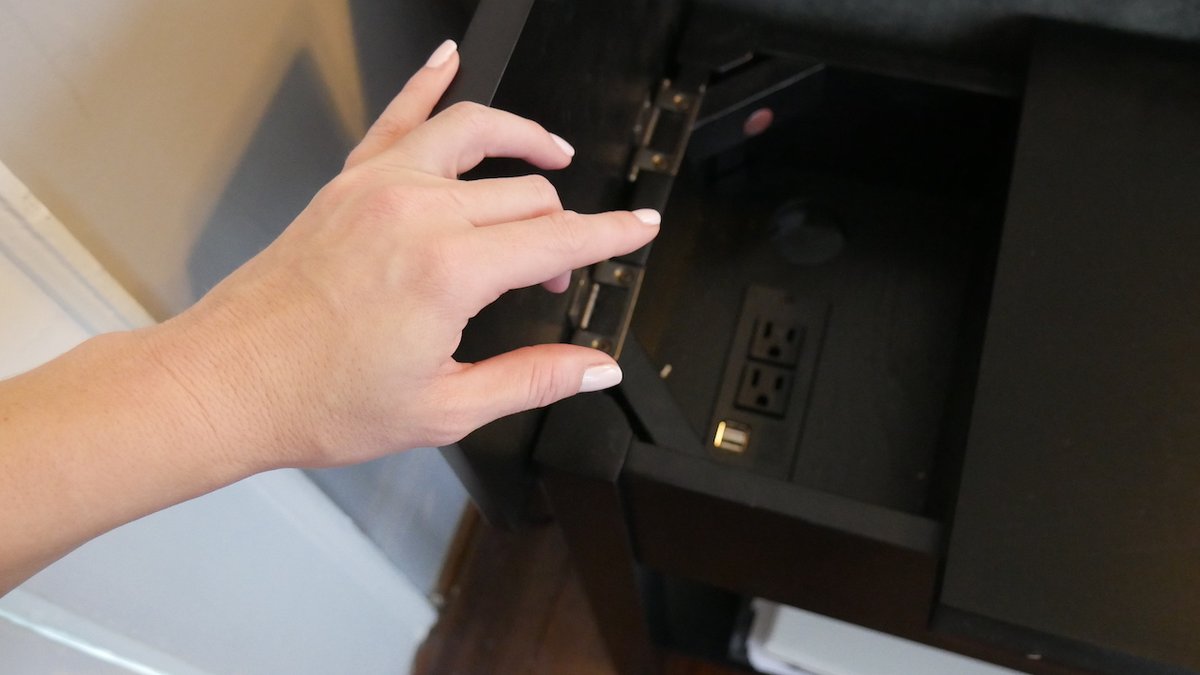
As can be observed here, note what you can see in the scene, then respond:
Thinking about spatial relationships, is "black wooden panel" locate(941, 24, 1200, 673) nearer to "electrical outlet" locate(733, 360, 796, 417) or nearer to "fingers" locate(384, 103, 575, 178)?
"electrical outlet" locate(733, 360, 796, 417)

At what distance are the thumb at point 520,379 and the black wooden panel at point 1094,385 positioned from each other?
0.72ft

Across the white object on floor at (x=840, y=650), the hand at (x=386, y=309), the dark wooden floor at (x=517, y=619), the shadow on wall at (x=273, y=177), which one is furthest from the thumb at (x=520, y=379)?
the dark wooden floor at (x=517, y=619)

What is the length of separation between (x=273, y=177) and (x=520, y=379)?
0.87ft

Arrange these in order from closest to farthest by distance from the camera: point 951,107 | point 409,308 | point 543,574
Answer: point 409,308
point 951,107
point 543,574

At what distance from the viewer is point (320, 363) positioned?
0.40 metres

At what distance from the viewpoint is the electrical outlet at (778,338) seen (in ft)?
2.24

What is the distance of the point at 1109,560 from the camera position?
1.55ft

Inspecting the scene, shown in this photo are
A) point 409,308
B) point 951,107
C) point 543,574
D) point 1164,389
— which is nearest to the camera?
point 409,308

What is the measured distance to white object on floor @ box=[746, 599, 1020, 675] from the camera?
824mm

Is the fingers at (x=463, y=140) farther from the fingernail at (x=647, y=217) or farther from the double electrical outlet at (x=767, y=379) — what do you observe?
the double electrical outlet at (x=767, y=379)

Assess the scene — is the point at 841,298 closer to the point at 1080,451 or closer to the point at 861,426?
the point at 861,426

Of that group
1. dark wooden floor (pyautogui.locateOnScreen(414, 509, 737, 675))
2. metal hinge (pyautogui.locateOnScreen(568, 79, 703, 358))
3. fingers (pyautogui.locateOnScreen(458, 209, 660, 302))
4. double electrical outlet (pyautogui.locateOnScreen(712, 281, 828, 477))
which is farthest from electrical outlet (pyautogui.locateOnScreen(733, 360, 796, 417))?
dark wooden floor (pyautogui.locateOnScreen(414, 509, 737, 675))

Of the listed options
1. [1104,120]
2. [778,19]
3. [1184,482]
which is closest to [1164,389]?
[1184,482]

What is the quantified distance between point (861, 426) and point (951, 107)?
0.24m
